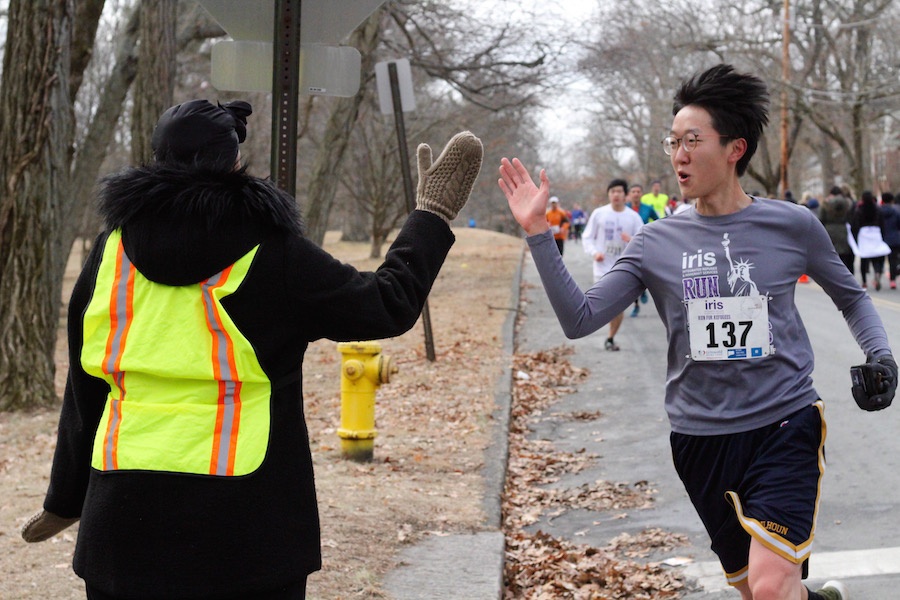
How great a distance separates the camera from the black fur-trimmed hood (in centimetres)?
278

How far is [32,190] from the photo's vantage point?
1050 cm

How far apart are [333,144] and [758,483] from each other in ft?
57.6

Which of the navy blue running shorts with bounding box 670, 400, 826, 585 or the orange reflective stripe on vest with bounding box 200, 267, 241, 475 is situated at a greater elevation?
the orange reflective stripe on vest with bounding box 200, 267, 241, 475

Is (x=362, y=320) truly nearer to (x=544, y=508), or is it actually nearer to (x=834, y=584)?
(x=834, y=584)

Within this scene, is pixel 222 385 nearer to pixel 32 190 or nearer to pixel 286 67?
pixel 286 67

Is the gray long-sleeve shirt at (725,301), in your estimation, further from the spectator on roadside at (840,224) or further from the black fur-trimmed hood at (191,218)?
the spectator on roadside at (840,224)

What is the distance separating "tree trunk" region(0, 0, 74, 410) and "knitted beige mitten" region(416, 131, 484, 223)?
8.06 metres

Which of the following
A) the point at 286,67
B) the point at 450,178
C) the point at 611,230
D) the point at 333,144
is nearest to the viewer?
the point at 450,178

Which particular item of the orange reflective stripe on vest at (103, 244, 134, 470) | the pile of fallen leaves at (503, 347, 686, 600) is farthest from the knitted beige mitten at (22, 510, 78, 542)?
the pile of fallen leaves at (503, 347, 686, 600)

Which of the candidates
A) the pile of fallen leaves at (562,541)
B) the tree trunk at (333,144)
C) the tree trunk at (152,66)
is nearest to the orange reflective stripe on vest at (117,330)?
the pile of fallen leaves at (562,541)

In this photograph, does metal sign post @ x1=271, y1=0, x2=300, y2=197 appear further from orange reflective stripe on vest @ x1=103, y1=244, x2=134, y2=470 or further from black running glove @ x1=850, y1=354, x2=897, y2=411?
black running glove @ x1=850, y1=354, x2=897, y2=411

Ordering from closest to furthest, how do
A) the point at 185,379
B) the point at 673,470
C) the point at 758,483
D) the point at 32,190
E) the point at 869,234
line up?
1. the point at 185,379
2. the point at 758,483
3. the point at 673,470
4. the point at 32,190
5. the point at 869,234

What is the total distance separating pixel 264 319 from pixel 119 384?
0.39 m

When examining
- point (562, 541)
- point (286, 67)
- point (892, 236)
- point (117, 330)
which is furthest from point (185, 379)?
point (892, 236)
